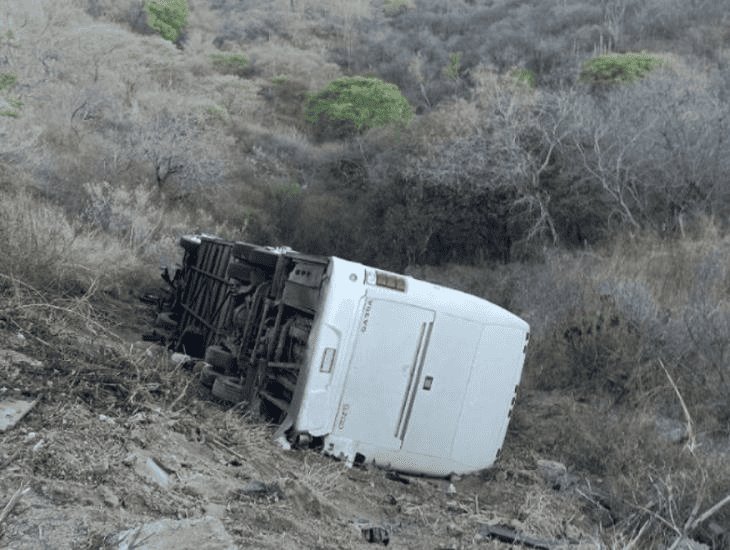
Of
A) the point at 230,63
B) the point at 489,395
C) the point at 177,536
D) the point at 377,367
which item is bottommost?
the point at 177,536

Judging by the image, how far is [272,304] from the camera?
7.46 meters

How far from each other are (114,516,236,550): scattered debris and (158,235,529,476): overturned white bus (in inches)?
95.1

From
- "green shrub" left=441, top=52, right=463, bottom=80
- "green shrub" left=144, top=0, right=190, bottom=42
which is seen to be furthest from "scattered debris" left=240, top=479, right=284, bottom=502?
"green shrub" left=144, top=0, right=190, bottom=42

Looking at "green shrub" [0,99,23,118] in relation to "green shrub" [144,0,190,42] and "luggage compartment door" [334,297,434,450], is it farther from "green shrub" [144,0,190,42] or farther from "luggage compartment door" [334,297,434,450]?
"green shrub" [144,0,190,42]

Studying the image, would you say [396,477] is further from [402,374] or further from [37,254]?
[37,254]

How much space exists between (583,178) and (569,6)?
83.3 feet

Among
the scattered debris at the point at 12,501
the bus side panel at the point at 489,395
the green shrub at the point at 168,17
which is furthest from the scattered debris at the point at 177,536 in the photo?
the green shrub at the point at 168,17

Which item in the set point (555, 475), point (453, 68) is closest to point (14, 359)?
point (555, 475)

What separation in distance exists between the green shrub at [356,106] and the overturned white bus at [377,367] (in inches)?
978

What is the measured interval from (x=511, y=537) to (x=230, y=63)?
1704 inches

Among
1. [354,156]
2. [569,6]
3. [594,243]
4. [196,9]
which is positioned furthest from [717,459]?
Result: [196,9]

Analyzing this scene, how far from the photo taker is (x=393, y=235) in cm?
2162

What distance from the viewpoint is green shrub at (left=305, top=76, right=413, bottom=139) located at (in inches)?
1331

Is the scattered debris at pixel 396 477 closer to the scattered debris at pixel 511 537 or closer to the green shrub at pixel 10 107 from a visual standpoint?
the scattered debris at pixel 511 537
